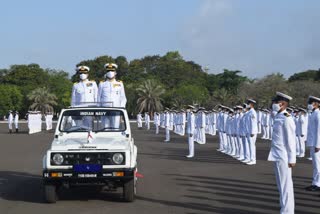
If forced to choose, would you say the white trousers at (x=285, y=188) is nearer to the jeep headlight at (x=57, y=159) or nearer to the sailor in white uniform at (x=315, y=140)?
the sailor in white uniform at (x=315, y=140)

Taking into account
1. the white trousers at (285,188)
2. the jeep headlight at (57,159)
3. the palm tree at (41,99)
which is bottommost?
the white trousers at (285,188)

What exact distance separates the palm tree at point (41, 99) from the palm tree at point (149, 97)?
1819 cm

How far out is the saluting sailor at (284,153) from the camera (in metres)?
8.41

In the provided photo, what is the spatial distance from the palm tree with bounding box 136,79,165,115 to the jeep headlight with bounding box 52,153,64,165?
260ft

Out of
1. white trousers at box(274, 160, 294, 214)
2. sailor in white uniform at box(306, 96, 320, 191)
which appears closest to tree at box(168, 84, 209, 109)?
sailor in white uniform at box(306, 96, 320, 191)

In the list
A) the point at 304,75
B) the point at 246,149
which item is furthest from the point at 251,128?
the point at 304,75

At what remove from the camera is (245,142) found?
18.6 m

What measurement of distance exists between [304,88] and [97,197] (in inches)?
2027

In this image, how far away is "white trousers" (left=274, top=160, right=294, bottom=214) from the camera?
8.38 metres

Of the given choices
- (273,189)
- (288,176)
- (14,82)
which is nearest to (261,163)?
(273,189)

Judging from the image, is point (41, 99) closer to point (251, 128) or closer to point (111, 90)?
point (251, 128)

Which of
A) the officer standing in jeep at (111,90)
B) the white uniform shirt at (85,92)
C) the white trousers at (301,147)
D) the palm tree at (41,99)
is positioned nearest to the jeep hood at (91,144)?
the officer standing in jeep at (111,90)

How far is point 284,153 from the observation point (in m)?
8.59

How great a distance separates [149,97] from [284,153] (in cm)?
8154
